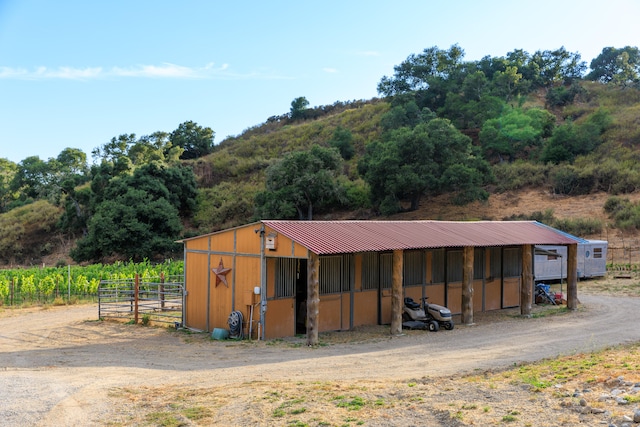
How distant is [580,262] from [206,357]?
2427 centimetres

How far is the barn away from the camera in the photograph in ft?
54.5

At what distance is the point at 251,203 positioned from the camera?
5575cm

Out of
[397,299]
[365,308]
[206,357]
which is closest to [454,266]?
[365,308]

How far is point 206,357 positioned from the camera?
574 inches

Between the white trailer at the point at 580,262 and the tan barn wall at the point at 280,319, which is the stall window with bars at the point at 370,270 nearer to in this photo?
the tan barn wall at the point at 280,319

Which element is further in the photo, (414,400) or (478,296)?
(478,296)

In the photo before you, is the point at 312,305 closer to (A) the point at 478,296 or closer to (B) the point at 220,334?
(B) the point at 220,334

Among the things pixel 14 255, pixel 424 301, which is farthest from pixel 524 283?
pixel 14 255

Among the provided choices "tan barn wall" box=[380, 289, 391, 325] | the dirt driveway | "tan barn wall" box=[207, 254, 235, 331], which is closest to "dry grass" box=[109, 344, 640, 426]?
the dirt driveway

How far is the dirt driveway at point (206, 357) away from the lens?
10742 millimetres

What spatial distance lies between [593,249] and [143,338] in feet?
81.5

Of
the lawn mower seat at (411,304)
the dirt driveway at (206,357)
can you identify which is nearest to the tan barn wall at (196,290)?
the dirt driveway at (206,357)

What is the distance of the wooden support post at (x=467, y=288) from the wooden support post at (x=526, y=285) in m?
3.02

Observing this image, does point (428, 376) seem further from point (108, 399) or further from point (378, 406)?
point (108, 399)
